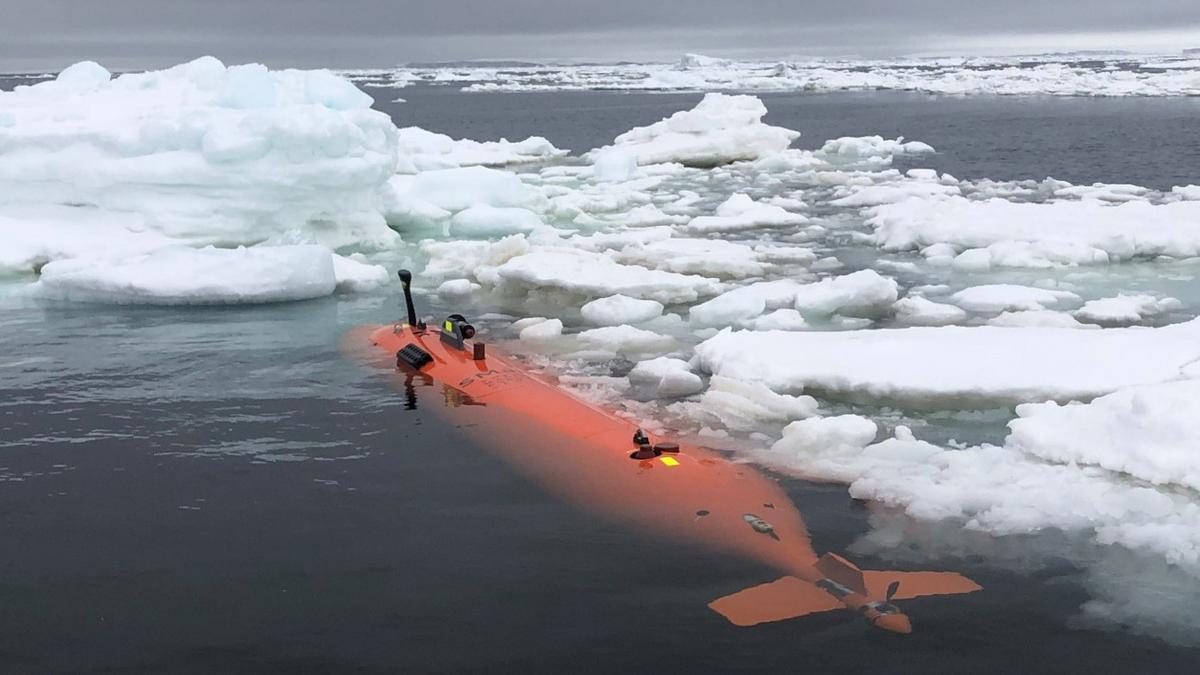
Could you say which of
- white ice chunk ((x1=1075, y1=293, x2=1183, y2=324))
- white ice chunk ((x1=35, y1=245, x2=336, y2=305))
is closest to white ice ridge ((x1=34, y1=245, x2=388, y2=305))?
white ice chunk ((x1=35, y1=245, x2=336, y2=305))

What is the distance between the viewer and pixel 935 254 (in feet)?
55.6

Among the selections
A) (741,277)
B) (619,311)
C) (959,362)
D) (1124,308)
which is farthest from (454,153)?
(959,362)

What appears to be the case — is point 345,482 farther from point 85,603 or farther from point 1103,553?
point 1103,553

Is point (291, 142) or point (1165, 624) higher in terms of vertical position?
point (291, 142)

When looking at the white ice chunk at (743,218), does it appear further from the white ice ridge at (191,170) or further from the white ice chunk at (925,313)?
the white ice chunk at (925,313)

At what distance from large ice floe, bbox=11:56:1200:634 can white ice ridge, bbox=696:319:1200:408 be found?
3cm

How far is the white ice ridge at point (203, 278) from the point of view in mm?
14469

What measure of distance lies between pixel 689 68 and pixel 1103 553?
395 feet

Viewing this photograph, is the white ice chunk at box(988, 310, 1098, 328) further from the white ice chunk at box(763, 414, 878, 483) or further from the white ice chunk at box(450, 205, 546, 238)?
the white ice chunk at box(450, 205, 546, 238)

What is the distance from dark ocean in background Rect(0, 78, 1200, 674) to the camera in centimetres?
593

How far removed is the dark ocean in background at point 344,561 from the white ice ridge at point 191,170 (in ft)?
17.4

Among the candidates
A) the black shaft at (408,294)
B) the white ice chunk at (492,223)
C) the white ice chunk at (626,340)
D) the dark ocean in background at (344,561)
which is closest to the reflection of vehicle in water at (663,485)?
the dark ocean in background at (344,561)

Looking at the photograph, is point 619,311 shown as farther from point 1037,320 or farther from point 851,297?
point 1037,320

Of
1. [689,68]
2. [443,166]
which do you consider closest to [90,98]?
[443,166]
